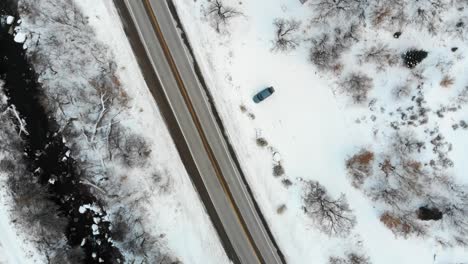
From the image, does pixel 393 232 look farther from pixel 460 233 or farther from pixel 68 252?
pixel 68 252

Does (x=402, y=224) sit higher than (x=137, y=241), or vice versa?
(x=137, y=241)

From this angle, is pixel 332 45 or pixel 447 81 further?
pixel 332 45

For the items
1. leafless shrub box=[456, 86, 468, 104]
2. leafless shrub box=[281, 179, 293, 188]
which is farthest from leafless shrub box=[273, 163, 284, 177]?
leafless shrub box=[456, 86, 468, 104]

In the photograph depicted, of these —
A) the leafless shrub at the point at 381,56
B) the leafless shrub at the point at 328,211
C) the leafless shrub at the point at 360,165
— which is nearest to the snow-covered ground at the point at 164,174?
the leafless shrub at the point at 328,211

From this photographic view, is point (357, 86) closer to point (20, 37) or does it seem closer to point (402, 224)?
point (402, 224)

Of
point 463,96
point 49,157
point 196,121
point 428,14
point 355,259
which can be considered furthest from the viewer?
point 49,157

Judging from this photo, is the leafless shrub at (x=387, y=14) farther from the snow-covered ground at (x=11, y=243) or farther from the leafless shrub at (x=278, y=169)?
the snow-covered ground at (x=11, y=243)

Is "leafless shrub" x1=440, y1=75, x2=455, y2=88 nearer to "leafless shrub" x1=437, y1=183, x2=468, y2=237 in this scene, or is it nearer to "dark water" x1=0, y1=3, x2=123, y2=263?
"leafless shrub" x1=437, y1=183, x2=468, y2=237

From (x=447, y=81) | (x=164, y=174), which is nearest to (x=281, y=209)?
(x=164, y=174)
